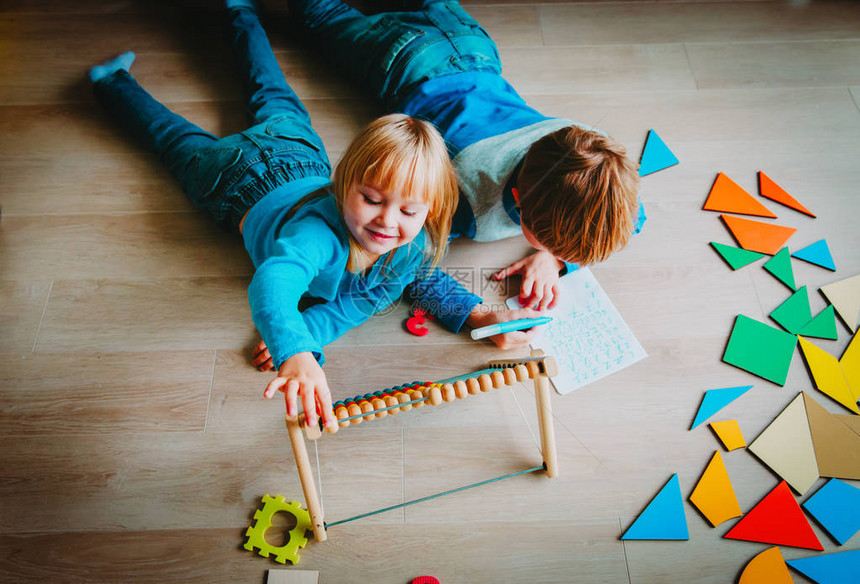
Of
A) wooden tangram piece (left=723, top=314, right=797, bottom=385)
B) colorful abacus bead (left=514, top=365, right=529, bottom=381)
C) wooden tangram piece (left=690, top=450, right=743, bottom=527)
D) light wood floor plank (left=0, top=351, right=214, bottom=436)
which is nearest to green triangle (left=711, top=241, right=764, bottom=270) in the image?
wooden tangram piece (left=723, top=314, right=797, bottom=385)

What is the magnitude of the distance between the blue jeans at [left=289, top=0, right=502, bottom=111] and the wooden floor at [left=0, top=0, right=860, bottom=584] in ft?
0.29

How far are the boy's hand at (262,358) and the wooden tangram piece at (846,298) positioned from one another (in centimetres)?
105

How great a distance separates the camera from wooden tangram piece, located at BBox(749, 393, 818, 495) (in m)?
0.96

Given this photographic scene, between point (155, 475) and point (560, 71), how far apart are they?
1.18 m

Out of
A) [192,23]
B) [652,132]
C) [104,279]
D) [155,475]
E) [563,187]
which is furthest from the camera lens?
[192,23]

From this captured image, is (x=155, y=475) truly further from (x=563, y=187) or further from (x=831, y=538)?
(x=831, y=538)

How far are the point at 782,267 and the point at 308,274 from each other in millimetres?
927

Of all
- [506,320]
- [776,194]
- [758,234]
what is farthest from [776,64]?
[506,320]

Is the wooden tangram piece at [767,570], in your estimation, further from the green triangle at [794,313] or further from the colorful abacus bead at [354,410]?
the colorful abacus bead at [354,410]

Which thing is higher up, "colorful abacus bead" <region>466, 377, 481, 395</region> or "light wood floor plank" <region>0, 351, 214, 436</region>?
"colorful abacus bead" <region>466, 377, 481, 395</region>

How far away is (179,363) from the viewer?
1.03 m

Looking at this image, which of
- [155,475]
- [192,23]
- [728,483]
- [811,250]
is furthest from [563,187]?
[192,23]

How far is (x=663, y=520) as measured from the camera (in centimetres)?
→ 92

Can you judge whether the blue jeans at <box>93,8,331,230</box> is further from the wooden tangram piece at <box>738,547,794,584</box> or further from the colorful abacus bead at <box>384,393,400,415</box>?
the wooden tangram piece at <box>738,547,794,584</box>
